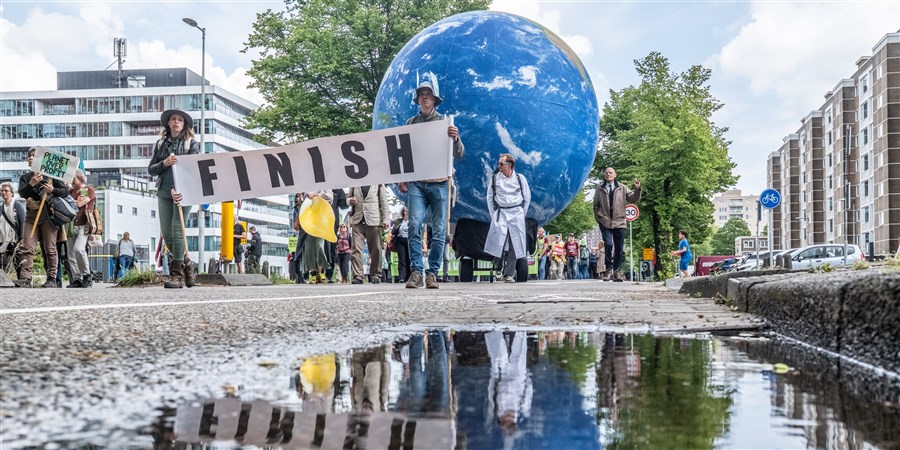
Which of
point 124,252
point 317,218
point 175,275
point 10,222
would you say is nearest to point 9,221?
point 10,222

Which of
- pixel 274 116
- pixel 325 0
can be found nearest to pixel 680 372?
pixel 274 116

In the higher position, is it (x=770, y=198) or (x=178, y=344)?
(x=770, y=198)

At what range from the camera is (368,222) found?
573 inches

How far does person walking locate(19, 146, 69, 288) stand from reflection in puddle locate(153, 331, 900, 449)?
9.60 m

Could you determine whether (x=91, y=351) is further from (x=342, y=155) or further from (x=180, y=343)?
(x=342, y=155)

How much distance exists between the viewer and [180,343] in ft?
8.89

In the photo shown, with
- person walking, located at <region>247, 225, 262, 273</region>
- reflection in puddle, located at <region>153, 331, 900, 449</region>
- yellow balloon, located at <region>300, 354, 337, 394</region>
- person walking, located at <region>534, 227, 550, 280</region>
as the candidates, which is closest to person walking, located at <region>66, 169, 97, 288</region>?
yellow balloon, located at <region>300, 354, 337, 394</region>

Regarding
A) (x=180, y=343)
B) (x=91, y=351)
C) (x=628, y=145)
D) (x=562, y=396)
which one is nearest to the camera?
(x=562, y=396)

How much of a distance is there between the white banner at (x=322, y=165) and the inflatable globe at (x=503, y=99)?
417 cm

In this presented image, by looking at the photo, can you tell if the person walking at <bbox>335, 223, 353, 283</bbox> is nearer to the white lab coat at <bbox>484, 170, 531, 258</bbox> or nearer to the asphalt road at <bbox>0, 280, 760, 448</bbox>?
the white lab coat at <bbox>484, 170, 531, 258</bbox>

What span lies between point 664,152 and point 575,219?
17018 millimetres

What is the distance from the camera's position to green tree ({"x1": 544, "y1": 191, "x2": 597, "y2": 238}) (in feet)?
148

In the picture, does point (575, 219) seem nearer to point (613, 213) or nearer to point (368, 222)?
point (613, 213)

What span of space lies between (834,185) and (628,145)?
59588 mm
